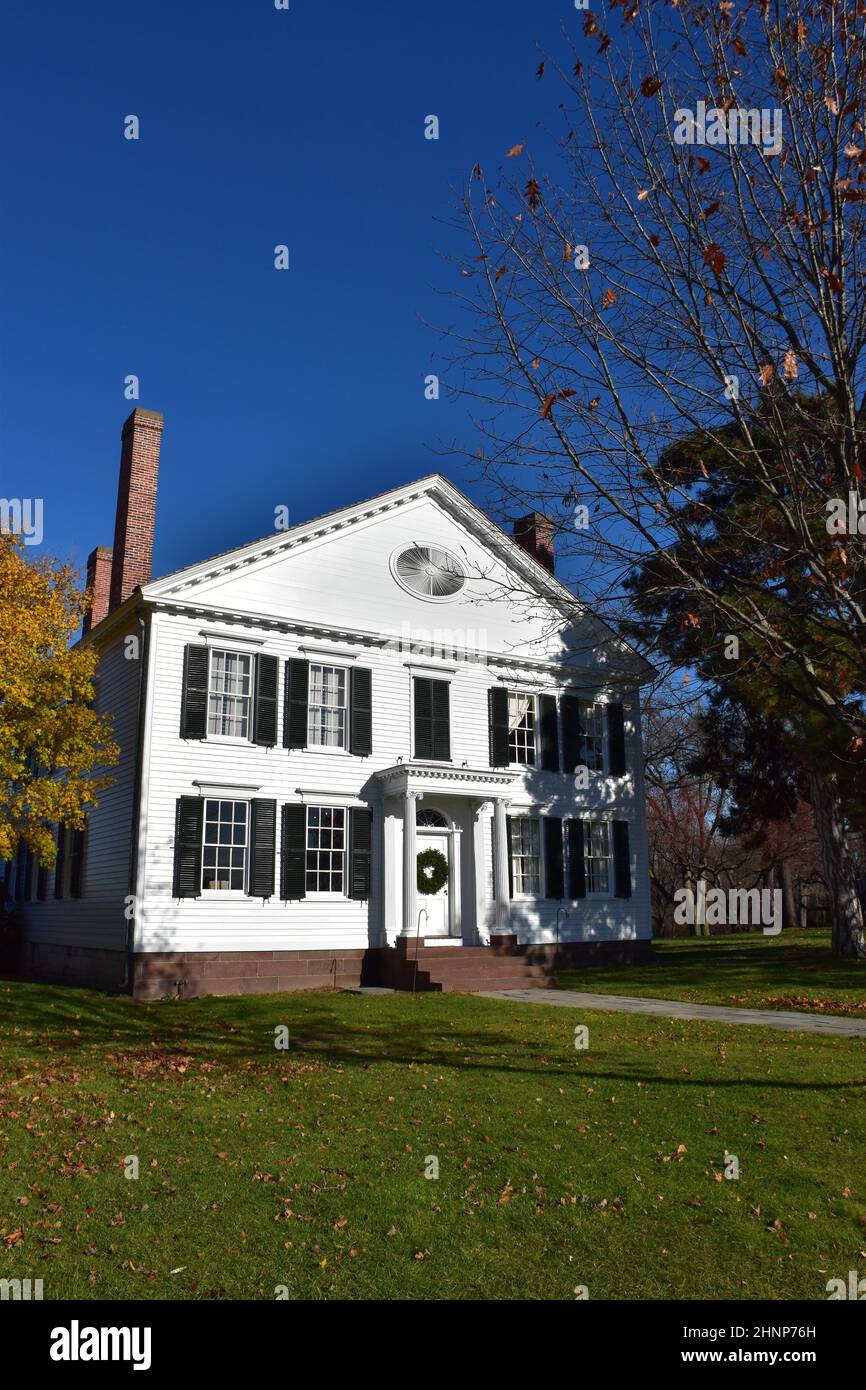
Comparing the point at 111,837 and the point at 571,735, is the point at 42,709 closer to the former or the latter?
the point at 111,837

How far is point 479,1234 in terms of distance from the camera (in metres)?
5.87

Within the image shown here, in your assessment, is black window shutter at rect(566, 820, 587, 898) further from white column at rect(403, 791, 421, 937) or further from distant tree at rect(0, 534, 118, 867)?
distant tree at rect(0, 534, 118, 867)

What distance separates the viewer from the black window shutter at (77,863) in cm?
2101

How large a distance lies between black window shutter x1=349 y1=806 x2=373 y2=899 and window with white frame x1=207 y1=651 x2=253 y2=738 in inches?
111

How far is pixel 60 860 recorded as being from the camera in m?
22.6

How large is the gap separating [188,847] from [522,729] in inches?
340

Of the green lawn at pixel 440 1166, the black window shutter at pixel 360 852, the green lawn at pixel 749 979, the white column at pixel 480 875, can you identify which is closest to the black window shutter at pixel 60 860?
the black window shutter at pixel 360 852

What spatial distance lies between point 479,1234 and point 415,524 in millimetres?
17917

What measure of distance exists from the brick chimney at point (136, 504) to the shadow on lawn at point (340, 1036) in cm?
829

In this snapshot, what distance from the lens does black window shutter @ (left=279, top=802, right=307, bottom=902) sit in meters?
18.9

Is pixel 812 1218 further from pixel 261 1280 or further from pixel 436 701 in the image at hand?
pixel 436 701

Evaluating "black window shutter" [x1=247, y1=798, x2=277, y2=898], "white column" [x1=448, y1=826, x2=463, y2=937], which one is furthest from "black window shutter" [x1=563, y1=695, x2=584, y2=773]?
"black window shutter" [x1=247, y1=798, x2=277, y2=898]

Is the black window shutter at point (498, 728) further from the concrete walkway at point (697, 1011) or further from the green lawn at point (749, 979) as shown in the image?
the concrete walkway at point (697, 1011)

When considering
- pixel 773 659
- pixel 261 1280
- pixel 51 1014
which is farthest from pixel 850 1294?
pixel 51 1014
